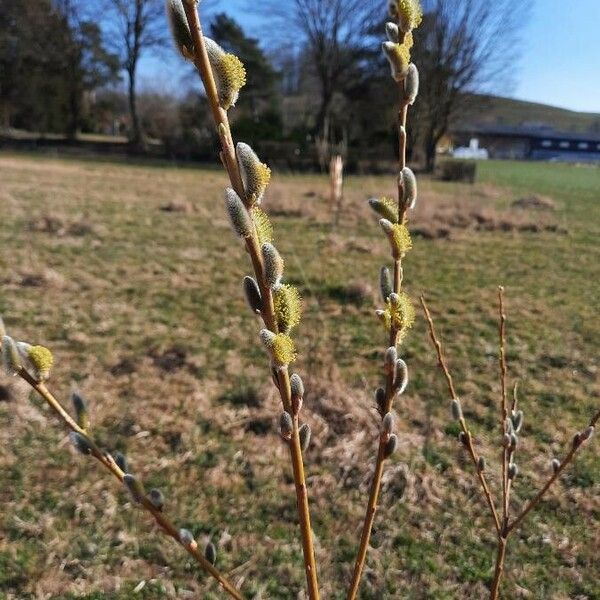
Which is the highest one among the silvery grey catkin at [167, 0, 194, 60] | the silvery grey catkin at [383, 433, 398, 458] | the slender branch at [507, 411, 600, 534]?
the silvery grey catkin at [167, 0, 194, 60]

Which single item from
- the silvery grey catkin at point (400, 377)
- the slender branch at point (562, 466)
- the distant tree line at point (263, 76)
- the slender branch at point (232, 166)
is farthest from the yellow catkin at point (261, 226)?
the distant tree line at point (263, 76)

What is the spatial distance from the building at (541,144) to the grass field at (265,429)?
60.7 metres

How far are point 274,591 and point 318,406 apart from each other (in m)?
1.39

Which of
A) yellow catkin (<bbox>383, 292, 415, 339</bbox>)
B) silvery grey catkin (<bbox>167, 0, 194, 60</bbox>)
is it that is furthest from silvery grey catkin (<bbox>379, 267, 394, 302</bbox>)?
silvery grey catkin (<bbox>167, 0, 194, 60</bbox>)

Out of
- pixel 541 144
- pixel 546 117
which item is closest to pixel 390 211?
pixel 546 117

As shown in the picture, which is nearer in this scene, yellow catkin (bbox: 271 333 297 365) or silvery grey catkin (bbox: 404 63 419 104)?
yellow catkin (bbox: 271 333 297 365)

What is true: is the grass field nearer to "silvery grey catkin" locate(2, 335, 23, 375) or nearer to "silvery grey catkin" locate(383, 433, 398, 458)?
"silvery grey catkin" locate(383, 433, 398, 458)

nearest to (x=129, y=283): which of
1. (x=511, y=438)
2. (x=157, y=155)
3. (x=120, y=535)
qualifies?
(x=120, y=535)

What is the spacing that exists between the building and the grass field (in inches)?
2390

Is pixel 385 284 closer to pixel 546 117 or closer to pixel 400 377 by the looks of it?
pixel 400 377

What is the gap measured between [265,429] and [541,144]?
73.5 meters

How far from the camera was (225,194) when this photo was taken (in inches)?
20.1

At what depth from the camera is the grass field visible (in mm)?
2447

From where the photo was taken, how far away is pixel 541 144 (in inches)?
2660
